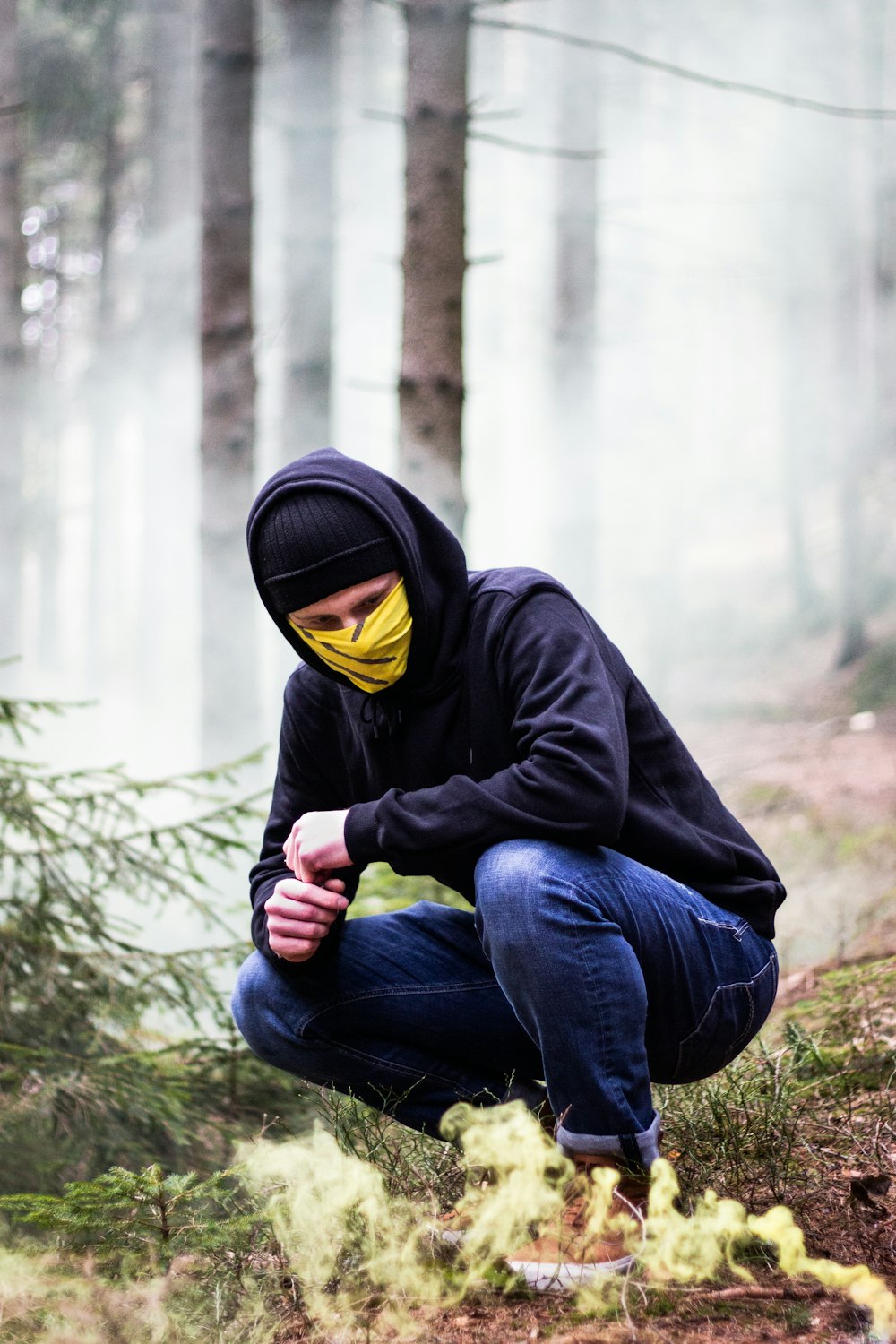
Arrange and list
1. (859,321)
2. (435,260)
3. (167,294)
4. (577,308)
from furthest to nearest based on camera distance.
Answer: (167,294), (859,321), (577,308), (435,260)

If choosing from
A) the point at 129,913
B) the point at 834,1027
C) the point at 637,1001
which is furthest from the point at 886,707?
the point at 637,1001

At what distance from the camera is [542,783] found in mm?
1926

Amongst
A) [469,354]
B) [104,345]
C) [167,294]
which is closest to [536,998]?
[167,294]

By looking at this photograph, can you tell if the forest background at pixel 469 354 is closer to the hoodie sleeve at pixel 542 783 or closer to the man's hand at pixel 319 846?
the man's hand at pixel 319 846

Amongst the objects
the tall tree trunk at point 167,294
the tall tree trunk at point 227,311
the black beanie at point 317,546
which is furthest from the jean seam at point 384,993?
the tall tree trunk at point 167,294

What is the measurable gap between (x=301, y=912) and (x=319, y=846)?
0.44ft

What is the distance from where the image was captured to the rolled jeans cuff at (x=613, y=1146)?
73.7 inches

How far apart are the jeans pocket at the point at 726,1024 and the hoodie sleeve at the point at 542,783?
376mm

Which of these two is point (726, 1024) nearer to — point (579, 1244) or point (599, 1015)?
point (599, 1015)

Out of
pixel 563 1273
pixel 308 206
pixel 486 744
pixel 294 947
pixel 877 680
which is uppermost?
pixel 308 206

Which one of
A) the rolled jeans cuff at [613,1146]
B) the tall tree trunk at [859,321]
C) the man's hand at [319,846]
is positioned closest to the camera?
the rolled jeans cuff at [613,1146]

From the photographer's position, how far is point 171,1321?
1.83m

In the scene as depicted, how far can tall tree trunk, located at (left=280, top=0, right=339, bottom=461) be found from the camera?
27.1 feet

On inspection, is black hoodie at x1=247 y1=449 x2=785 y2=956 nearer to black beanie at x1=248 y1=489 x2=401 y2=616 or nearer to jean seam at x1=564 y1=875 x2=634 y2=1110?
black beanie at x1=248 y1=489 x2=401 y2=616
